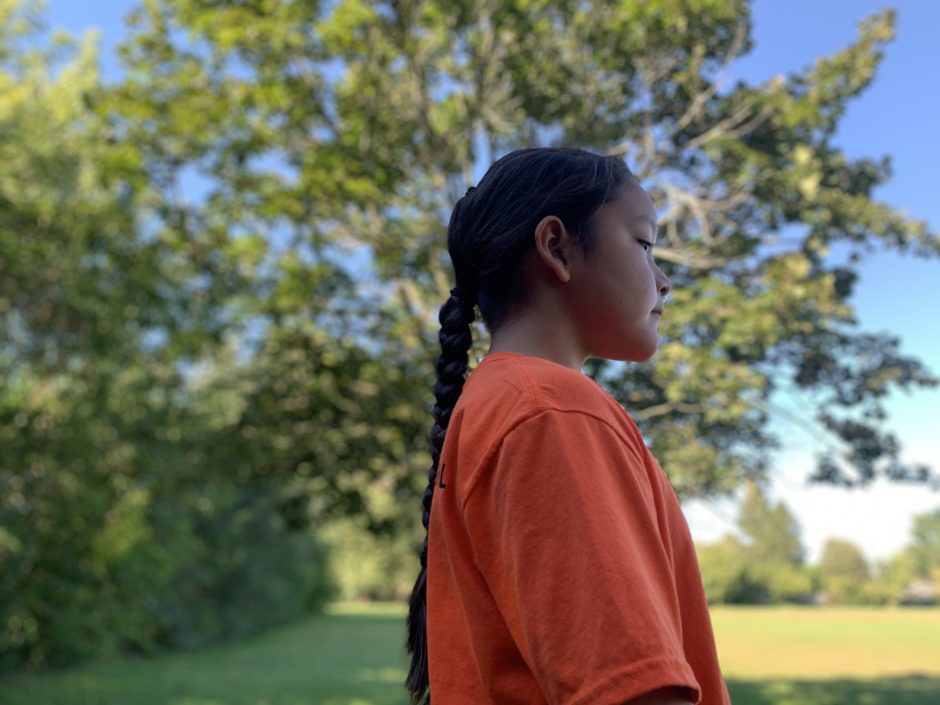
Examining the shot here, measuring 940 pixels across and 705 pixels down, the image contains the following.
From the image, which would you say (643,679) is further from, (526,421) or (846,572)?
(846,572)

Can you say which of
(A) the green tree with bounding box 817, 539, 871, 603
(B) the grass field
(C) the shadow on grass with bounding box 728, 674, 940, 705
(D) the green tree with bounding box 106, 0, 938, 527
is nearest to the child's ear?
(D) the green tree with bounding box 106, 0, 938, 527

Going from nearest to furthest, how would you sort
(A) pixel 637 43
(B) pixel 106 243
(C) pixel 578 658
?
(C) pixel 578 658 < (A) pixel 637 43 < (B) pixel 106 243

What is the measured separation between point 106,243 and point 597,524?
934 cm

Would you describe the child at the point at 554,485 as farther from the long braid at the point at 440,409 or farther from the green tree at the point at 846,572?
the green tree at the point at 846,572

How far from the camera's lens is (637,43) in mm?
7070

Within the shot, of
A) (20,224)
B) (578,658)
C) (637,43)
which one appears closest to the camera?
(578,658)

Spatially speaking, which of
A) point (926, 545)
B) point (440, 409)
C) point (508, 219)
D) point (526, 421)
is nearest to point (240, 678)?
point (440, 409)

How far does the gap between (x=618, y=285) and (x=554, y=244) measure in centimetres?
7

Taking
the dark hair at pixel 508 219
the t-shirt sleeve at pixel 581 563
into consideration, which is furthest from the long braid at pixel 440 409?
the t-shirt sleeve at pixel 581 563

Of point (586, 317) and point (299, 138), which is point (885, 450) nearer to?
point (299, 138)

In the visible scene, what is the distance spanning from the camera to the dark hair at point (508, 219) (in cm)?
94

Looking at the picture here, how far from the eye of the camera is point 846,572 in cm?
2812

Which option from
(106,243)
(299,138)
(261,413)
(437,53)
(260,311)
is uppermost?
(437,53)

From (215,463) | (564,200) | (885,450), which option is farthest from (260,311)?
(564,200)
